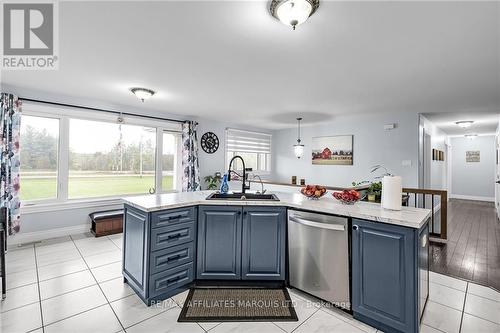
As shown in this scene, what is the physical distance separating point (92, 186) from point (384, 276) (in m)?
4.86

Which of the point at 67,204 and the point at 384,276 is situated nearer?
the point at 384,276

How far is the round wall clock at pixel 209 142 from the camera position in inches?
240

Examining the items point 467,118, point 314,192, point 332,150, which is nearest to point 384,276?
point 314,192

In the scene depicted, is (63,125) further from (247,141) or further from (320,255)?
(320,255)

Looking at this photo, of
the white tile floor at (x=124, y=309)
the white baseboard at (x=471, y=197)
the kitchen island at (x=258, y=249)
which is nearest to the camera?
the kitchen island at (x=258, y=249)

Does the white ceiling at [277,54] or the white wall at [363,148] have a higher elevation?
the white ceiling at [277,54]

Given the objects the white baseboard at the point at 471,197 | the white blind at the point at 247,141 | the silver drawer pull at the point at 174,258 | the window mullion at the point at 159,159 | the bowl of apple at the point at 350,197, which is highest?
the white blind at the point at 247,141

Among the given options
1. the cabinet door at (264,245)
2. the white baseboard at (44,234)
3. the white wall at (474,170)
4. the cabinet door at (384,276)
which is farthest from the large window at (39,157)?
the white wall at (474,170)

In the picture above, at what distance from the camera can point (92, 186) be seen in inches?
178

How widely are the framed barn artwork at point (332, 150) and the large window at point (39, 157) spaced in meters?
5.89

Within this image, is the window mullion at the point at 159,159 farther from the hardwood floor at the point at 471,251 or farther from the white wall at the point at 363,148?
the hardwood floor at the point at 471,251

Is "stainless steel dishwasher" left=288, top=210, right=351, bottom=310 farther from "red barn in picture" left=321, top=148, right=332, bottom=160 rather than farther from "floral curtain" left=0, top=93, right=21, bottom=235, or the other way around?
"red barn in picture" left=321, top=148, right=332, bottom=160

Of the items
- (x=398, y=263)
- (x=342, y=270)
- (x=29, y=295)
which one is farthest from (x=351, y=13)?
(x=29, y=295)

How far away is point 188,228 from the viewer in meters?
2.36
